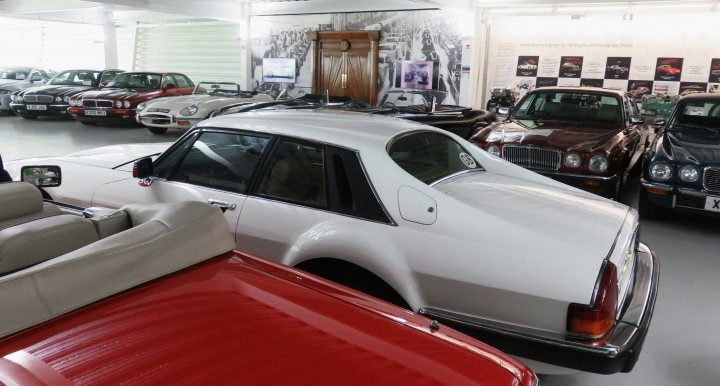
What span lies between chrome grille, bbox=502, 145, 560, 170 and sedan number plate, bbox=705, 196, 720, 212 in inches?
54.6

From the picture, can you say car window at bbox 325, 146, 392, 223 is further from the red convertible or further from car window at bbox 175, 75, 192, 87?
car window at bbox 175, 75, 192, 87

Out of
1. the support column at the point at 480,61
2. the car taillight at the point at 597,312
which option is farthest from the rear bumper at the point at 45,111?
the car taillight at the point at 597,312

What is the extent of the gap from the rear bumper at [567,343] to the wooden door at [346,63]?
532 inches

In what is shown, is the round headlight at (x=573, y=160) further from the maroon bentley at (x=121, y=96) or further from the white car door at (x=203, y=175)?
the maroon bentley at (x=121, y=96)

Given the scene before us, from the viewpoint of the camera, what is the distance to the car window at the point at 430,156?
9.37ft

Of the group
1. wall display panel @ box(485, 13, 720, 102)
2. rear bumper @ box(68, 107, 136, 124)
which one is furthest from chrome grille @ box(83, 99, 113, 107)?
wall display panel @ box(485, 13, 720, 102)

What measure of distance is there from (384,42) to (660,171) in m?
10.7

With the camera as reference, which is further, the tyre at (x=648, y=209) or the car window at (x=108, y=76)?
the car window at (x=108, y=76)

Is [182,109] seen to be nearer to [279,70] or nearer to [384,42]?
[384,42]

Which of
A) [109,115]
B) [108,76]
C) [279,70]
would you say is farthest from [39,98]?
[279,70]

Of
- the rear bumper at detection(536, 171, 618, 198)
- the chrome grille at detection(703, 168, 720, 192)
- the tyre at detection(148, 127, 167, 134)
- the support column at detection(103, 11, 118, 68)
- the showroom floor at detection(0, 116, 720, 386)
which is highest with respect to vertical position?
the support column at detection(103, 11, 118, 68)

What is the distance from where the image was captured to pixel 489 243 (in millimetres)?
2279

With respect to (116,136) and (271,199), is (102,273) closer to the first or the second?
(271,199)

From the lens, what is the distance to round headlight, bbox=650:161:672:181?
5273 mm
